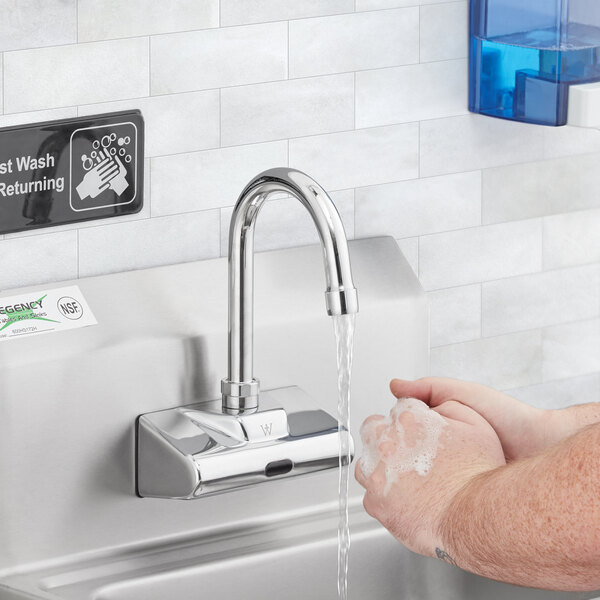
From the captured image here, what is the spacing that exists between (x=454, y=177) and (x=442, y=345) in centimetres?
21

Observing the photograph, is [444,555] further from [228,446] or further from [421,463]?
[228,446]

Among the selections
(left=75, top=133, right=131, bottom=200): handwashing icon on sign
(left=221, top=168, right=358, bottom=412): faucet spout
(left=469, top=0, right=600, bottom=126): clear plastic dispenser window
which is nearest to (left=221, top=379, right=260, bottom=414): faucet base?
(left=221, top=168, right=358, bottom=412): faucet spout

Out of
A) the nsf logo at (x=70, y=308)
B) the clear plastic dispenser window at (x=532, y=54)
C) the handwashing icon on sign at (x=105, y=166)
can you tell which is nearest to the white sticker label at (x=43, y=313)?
the nsf logo at (x=70, y=308)

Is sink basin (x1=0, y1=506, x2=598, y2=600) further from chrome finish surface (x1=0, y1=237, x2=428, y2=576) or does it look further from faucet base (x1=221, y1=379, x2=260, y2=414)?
faucet base (x1=221, y1=379, x2=260, y2=414)

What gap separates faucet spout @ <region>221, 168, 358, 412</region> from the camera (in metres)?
1.07

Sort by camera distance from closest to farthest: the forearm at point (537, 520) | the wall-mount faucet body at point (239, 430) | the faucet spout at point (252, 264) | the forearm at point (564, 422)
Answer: the forearm at point (537, 520) → the faucet spout at point (252, 264) → the wall-mount faucet body at point (239, 430) → the forearm at point (564, 422)

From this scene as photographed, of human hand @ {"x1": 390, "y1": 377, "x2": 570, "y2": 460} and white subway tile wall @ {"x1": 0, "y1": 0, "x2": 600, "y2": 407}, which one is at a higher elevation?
white subway tile wall @ {"x1": 0, "y1": 0, "x2": 600, "y2": 407}

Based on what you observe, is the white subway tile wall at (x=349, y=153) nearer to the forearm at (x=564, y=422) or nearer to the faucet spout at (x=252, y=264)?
the faucet spout at (x=252, y=264)

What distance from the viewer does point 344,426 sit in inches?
47.3

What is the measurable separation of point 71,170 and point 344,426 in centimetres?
37

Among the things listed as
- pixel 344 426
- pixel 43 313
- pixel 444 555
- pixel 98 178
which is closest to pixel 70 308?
pixel 43 313

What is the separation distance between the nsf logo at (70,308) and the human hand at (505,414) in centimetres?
33

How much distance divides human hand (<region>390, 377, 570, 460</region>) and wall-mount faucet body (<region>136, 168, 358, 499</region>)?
0.11 metres

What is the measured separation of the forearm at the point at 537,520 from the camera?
929 mm
